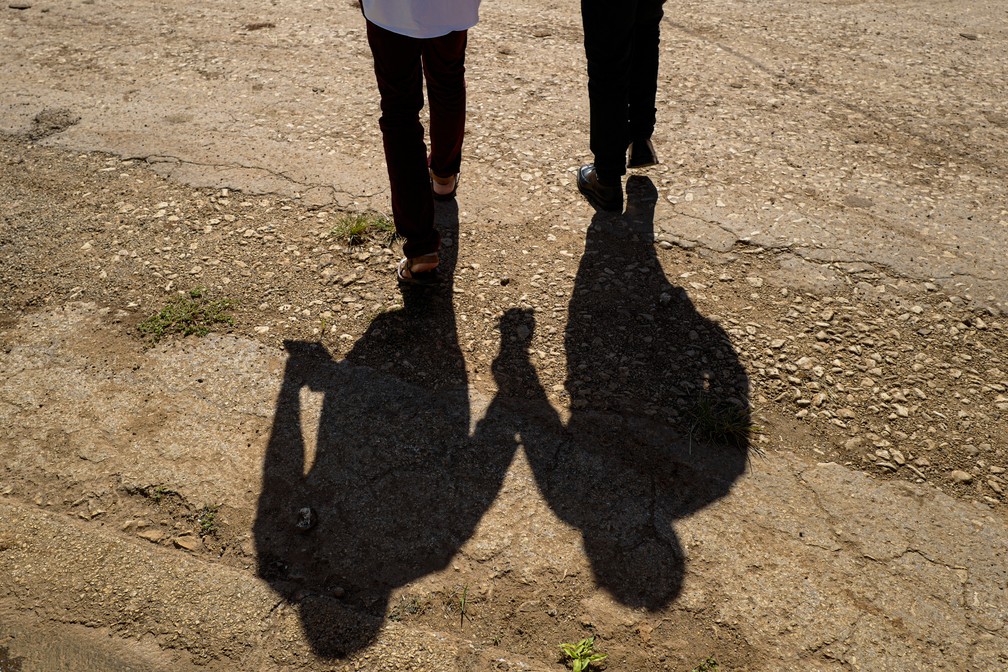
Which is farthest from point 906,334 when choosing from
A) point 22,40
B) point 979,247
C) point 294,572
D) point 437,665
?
point 22,40

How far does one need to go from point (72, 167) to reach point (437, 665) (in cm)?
321

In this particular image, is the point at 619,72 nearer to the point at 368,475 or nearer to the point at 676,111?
the point at 676,111

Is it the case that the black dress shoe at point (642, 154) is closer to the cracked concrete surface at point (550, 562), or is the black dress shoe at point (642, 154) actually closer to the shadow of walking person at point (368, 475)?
the shadow of walking person at point (368, 475)

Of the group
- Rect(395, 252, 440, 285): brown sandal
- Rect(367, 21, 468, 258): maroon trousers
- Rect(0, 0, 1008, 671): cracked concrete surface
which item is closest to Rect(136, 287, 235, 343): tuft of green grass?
Rect(0, 0, 1008, 671): cracked concrete surface

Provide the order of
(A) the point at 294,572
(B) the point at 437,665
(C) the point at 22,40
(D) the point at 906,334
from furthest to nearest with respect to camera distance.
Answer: (C) the point at 22,40, (D) the point at 906,334, (A) the point at 294,572, (B) the point at 437,665

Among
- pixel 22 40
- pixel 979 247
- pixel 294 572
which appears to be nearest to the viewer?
pixel 294 572

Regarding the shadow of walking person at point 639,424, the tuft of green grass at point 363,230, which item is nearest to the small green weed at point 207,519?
the shadow of walking person at point 639,424

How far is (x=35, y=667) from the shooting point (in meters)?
2.02

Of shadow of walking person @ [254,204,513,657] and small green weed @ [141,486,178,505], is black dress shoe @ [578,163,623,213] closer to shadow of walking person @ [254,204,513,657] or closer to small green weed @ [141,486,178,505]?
shadow of walking person @ [254,204,513,657]

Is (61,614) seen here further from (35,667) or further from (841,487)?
(841,487)

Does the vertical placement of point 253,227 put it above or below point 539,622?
above

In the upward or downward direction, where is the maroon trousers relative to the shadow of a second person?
upward

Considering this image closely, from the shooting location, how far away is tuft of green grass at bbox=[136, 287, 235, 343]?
2943 millimetres

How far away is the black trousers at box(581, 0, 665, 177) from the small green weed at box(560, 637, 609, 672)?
2.02 metres
